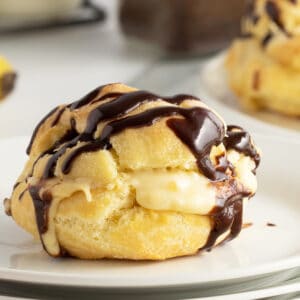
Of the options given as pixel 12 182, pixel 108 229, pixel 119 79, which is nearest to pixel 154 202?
pixel 108 229

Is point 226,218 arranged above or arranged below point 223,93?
above

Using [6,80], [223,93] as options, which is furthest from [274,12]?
[6,80]

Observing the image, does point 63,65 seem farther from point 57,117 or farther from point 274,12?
point 57,117

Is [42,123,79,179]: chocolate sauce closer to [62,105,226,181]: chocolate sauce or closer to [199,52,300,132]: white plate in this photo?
[62,105,226,181]: chocolate sauce

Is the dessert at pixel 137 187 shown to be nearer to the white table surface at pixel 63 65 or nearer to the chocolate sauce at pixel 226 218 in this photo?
the chocolate sauce at pixel 226 218

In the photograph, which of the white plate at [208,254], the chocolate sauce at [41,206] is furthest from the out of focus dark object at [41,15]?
the chocolate sauce at [41,206]
